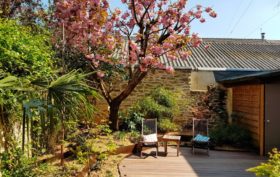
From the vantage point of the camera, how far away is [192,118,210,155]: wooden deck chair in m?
9.38

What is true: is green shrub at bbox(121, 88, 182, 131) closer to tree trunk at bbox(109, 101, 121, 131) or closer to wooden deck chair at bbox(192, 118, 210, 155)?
tree trunk at bbox(109, 101, 121, 131)

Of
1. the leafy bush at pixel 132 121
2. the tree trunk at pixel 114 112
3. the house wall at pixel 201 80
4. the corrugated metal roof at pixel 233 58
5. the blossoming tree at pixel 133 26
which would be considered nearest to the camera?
the blossoming tree at pixel 133 26

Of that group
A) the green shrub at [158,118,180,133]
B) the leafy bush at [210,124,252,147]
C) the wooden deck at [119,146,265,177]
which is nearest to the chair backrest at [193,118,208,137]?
the leafy bush at [210,124,252,147]

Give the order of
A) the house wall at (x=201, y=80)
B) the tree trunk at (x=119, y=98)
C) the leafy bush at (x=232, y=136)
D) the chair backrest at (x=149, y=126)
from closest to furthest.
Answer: the tree trunk at (x=119, y=98) → the chair backrest at (x=149, y=126) → the leafy bush at (x=232, y=136) → the house wall at (x=201, y=80)

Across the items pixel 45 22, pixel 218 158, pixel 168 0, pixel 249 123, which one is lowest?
pixel 218 158

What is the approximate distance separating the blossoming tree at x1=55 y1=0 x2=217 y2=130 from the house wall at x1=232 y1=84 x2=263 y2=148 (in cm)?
236

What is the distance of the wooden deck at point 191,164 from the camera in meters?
7.17

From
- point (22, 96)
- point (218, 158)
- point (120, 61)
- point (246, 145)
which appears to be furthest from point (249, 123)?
point (22, 96)

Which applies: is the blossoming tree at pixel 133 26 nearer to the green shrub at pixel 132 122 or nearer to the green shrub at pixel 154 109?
the green shrub at pixel 132 122

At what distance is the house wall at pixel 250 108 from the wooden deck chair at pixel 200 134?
138 cm

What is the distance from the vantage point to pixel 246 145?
1027cm

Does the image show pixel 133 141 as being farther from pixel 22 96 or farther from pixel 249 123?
pixel 22 96

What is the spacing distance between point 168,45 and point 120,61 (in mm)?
1464

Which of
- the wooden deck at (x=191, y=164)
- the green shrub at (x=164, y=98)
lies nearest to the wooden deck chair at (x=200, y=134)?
the wooden deck at (x=191, y=164)
